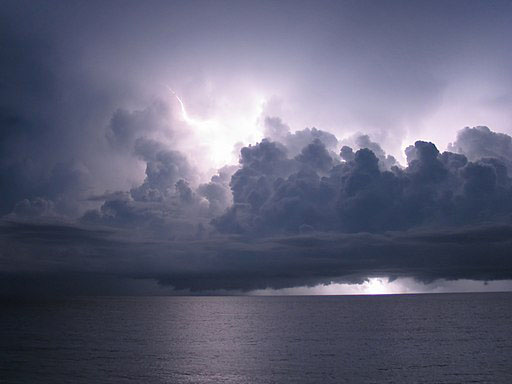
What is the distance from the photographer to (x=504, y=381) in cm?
6325

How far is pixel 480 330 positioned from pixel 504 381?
72.0 metres

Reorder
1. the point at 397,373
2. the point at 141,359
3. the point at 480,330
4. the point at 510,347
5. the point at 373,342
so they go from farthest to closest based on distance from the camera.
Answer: the point at 480,330 → the point at 373,342 → the point at 510,347 → the point at 141,359 → the point at 397,373

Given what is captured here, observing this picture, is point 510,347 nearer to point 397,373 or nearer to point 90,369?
point 397,373

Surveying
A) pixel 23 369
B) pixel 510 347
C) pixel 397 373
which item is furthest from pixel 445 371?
pixel 23 369

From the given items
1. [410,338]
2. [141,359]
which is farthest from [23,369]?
[410,338]

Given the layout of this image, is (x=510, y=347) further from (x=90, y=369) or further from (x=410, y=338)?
(x=90, y=369)

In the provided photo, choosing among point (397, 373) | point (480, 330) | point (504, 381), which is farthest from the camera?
point (480, 330)

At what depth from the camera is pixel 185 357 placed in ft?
277

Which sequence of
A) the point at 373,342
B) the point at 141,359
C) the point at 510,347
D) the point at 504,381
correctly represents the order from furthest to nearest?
the point at 373,342
the point at 510,347
the point at 141,359
the point at 504,381

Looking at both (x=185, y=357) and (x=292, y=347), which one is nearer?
(x=185, y=357)

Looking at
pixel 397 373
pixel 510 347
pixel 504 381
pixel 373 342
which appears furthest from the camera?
pixel 373 342

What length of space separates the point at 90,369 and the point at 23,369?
31.4ft

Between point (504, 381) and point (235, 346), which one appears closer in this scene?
point (504, 381)

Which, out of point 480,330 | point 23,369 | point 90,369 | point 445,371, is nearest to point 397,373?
point 445,371
